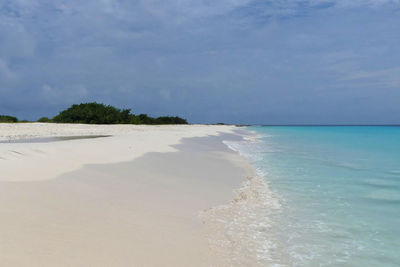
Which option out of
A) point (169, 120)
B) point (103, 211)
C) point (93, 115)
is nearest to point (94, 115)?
point (93, 115)

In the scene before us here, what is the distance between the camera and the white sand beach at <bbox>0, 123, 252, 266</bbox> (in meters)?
3.08

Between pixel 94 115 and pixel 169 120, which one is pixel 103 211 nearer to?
pixel 94 115

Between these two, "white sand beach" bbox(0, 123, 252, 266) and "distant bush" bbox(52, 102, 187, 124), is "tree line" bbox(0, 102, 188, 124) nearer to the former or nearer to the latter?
"distant bush" bbox(52, 102, 187, 124)

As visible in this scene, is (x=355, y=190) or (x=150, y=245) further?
(x=355, y=190)

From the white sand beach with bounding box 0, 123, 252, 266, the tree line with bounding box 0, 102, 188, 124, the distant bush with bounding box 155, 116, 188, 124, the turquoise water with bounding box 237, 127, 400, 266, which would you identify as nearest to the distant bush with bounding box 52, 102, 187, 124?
the tree line with bounding box 0, 102, 188, 124

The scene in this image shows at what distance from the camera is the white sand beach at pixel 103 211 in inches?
121

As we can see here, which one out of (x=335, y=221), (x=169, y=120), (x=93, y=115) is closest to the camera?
(x=335, y=221)

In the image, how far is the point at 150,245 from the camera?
3.45 metres

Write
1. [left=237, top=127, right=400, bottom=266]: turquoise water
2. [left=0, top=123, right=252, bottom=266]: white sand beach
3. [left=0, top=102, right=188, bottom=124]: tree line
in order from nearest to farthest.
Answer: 1. [left=0, top=123, right=252, bottom=266]: white sand beach
2. [left=237, top=127, right=400, bottom=266]: turquoise water
3. [left=0, top=102, right=188, bottom=124]: tree line

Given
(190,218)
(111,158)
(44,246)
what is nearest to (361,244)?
(190,218)

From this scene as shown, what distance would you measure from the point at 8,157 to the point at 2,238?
569 cm

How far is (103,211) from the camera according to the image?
4516 mm

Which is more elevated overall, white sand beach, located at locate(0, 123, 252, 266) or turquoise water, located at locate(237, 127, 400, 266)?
white sand beach, located at locate(0, 123, 252, 266)

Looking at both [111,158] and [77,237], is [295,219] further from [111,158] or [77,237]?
[111,158]
